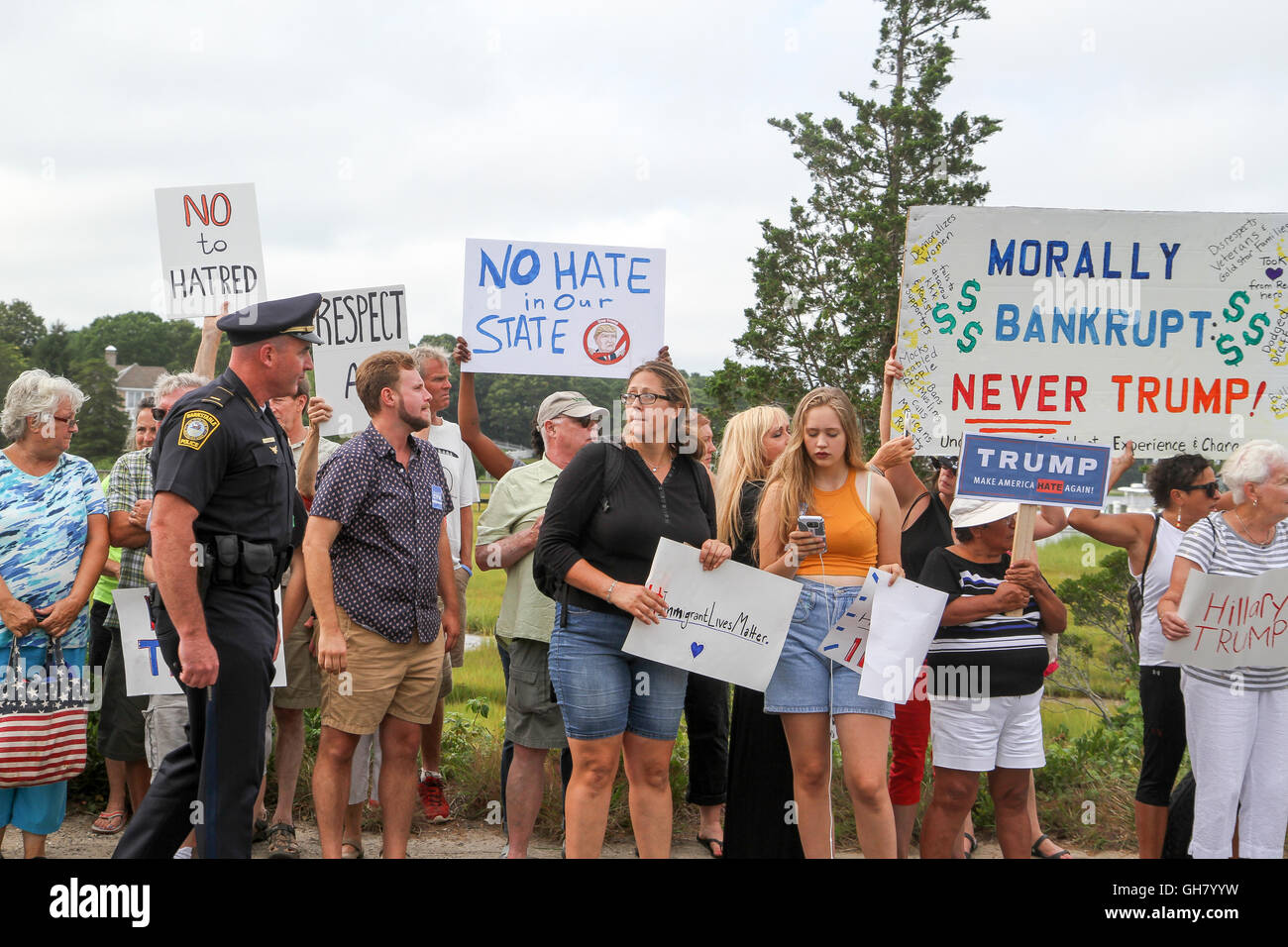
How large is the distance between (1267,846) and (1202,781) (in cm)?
36

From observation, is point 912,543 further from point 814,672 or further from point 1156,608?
point 814,672

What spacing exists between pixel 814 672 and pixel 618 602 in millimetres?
921

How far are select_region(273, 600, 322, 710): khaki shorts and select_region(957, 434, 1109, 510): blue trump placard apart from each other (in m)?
3.45

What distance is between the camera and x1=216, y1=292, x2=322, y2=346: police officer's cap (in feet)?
14.1

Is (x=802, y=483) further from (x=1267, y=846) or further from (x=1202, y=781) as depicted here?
(x=1267, y=846)

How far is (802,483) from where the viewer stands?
15.9 ft

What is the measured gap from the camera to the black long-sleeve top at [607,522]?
4.54 meters

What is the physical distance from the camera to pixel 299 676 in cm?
591

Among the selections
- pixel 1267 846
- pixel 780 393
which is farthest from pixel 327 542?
pixel 780 393

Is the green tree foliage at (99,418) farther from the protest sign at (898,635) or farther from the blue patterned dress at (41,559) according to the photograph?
the protest sign at (898,635)

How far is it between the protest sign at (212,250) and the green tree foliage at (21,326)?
81903mm

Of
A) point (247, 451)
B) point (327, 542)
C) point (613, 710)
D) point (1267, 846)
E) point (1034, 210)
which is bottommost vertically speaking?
point (1267, 846)

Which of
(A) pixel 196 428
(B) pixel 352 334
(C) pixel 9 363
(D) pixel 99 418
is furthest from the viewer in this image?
(C) pixel 9 363

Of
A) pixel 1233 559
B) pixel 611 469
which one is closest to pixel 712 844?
pixel 611 469
